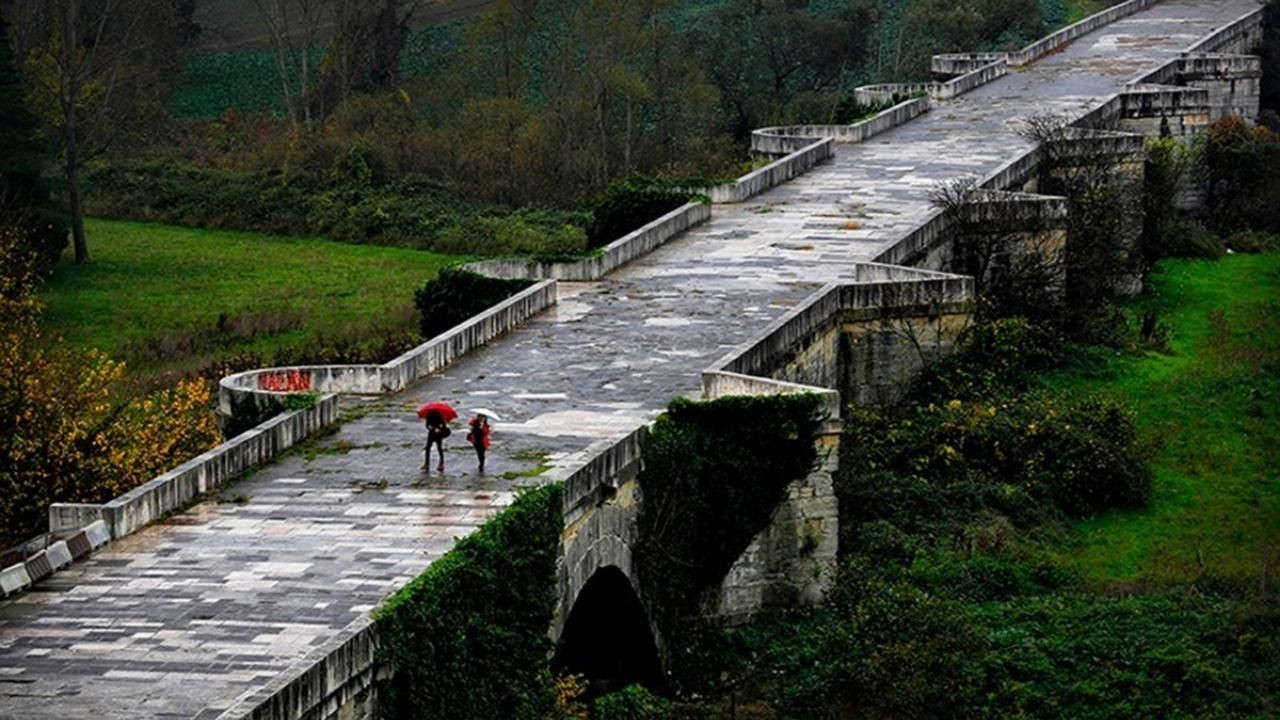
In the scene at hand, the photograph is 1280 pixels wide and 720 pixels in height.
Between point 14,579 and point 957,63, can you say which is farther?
point 957,63

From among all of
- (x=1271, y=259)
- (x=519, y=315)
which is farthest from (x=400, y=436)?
(x=1271, y=259)

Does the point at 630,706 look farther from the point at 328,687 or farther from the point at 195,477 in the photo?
the point at 328,687

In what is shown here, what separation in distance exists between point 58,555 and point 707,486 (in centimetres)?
866

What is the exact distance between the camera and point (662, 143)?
222 ft

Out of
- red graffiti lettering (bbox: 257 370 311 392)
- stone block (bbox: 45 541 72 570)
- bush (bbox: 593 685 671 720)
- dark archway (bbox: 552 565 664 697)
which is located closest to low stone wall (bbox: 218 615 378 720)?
stone block (bbox: 45 541 72 570)

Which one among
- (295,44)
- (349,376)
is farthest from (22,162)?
(295,44)

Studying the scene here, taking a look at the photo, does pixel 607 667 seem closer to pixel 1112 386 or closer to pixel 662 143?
pixel 1112 386

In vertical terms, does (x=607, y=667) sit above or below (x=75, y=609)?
below

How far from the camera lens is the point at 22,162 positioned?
50562 mm

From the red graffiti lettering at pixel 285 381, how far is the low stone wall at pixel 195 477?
1084mm

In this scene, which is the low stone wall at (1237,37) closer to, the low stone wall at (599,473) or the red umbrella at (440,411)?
the low stone wall at (599,473)

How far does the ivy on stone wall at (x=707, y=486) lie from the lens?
94.1ft

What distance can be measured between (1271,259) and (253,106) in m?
37.4

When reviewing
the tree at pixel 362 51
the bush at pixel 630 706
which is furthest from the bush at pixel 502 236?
the bush at pixel 630 706
